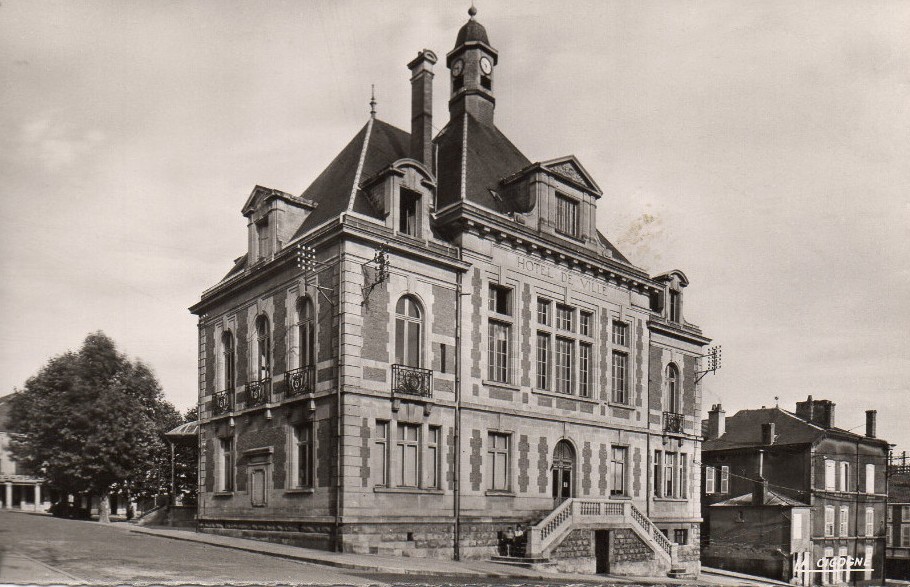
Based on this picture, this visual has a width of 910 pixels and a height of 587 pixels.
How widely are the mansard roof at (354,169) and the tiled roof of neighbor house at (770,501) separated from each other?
2700 cm

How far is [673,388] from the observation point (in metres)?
31.8

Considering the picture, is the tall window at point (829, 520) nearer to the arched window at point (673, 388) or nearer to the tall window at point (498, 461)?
the arched window at point (673, 388)

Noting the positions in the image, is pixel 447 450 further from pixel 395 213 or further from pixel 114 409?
pixel 114 409

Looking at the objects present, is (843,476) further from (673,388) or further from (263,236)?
(263,236)

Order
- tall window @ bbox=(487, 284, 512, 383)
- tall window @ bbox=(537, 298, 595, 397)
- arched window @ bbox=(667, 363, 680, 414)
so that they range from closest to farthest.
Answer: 1. tall window @ bbox=(487, 284, 512, 383)
2. tall window @ bbox=(537, 298, 595, 397)
3. arched window @ bbox=(667, 363, 680, 414)

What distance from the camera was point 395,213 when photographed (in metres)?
21.9

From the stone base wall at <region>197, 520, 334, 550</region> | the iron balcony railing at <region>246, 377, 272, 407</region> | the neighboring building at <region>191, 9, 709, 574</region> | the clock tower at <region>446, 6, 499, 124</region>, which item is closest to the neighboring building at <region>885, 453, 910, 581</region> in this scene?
the neighboring building at <region>191, 9, 709, 574</region>

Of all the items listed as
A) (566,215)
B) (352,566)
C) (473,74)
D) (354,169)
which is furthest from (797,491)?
(352,566)

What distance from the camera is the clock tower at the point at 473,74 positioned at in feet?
93.8

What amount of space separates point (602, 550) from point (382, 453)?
324 inches

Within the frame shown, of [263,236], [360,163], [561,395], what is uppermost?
[360,163]

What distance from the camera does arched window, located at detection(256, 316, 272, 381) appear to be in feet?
78.1

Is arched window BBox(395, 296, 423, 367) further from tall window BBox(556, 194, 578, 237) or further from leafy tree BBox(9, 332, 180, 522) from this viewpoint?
leafy tree BBox(9, 332, 180, 522)

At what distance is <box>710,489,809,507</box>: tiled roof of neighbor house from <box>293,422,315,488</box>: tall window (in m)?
27.9
